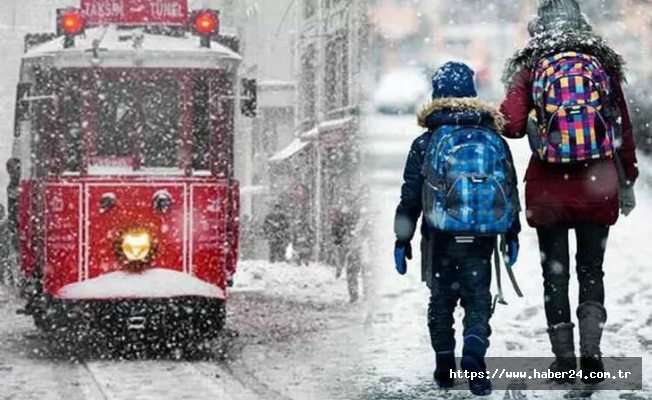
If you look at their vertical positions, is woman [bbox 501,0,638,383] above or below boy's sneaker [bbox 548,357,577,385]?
above

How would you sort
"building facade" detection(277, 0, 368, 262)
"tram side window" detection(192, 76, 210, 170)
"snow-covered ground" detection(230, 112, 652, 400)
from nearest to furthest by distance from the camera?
"snow-covered ground" detection(230, 112, 652, 400)
"tram side window" detection(192, 76, 210, 170)
"building facade" detection(277, 0, 368, 262)

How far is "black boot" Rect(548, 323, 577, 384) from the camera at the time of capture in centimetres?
732

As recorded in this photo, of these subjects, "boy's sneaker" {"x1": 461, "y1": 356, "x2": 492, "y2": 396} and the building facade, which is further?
the building facade

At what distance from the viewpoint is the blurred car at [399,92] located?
34.0 feet

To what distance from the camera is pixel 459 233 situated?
23.3ft

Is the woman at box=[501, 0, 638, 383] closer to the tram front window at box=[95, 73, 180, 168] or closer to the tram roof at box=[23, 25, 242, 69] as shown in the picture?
the tram front window at box=[95, 73, 180, 168]

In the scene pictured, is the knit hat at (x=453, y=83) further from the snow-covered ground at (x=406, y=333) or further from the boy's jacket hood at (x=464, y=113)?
the snow-covered ground at (x=406, y=333)

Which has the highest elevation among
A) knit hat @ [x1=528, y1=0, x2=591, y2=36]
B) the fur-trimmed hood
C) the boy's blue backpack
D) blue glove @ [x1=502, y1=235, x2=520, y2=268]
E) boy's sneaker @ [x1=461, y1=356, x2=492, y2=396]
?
knit hat @ [x1=528, y1=0, x2=591, y2=36]

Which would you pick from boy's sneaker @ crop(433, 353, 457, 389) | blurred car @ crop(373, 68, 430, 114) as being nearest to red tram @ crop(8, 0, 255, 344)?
blurred car @ crop(373, 68, 430, 114)

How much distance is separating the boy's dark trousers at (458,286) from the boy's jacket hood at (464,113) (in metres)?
0.55

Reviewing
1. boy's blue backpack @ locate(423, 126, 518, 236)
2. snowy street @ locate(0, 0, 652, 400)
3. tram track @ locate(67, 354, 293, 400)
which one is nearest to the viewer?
boy's blue backpack @ locate(423, 126, 518, 236)

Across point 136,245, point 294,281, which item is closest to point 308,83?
point 294,281

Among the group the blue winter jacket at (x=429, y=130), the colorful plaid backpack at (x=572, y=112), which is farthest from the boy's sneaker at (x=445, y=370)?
the colorful plaid backpack at (x=572, y=112)

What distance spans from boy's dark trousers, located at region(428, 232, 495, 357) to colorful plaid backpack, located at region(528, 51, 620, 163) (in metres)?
0.56
